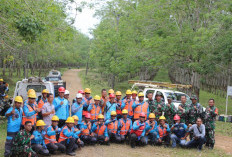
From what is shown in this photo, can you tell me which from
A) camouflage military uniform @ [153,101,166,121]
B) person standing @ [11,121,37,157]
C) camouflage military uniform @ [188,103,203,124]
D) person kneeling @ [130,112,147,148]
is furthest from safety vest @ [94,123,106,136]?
camouflage military uniform @ [188,103,203,124]

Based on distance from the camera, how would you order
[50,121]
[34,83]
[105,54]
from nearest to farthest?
[50,121] → [34,83] → [105,54]

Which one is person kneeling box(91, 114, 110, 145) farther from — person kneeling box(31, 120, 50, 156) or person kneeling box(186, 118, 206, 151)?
person kneeling box(186, 118, 206, 151)

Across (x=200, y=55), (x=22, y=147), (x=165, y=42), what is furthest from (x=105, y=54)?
(x=22, y=147)

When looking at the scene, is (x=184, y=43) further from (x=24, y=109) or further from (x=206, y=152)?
(x=24, y=109)

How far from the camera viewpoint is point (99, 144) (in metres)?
8.84

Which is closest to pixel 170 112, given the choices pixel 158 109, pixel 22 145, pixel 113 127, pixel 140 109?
pixel 158 109

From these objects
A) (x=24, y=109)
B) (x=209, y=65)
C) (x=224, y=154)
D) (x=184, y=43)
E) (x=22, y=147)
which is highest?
(x=184, y=43)

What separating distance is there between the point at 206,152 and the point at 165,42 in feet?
31.2

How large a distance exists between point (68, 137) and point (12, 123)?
1620 millimetres

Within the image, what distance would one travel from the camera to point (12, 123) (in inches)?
269

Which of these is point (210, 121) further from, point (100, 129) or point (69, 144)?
point (69, 144)

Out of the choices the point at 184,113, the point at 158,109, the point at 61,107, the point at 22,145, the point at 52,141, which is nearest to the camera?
the point at 22,145

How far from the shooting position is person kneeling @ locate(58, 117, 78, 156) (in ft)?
25.0

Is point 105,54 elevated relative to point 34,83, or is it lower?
elevated
